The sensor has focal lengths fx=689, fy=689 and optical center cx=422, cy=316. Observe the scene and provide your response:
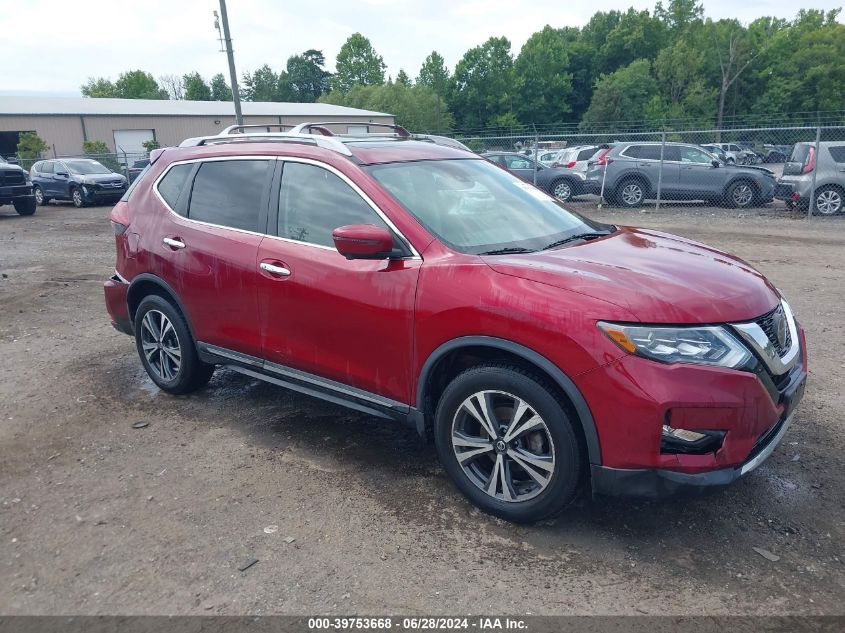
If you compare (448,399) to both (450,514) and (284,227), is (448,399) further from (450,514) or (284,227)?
(284,227)

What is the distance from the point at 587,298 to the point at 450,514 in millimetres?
1330

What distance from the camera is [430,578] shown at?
9.80 feet

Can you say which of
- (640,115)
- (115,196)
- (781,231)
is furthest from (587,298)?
(640,115)

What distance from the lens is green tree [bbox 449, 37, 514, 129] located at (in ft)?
249

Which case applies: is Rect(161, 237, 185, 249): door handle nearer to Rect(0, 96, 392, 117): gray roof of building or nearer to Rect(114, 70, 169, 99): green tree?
Rect(0, 96, 392, 117): gray roof of building

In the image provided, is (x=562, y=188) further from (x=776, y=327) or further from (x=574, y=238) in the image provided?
(x=776, y=327)

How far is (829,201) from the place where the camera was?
14.7 m

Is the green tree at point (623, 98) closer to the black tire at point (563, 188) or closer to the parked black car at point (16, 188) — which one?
the black tire at point (563, 188)

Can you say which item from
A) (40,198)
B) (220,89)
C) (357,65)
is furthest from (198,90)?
(40,198)

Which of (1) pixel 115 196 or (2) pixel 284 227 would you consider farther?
(1) pixel 115 196

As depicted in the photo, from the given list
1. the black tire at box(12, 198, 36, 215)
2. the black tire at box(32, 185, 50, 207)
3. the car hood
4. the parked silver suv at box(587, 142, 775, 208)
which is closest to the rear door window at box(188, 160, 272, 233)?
the car hood

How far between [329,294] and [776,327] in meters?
2.27

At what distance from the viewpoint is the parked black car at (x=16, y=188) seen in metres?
18.4

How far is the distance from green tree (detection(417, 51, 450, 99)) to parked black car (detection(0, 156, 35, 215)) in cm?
6175
